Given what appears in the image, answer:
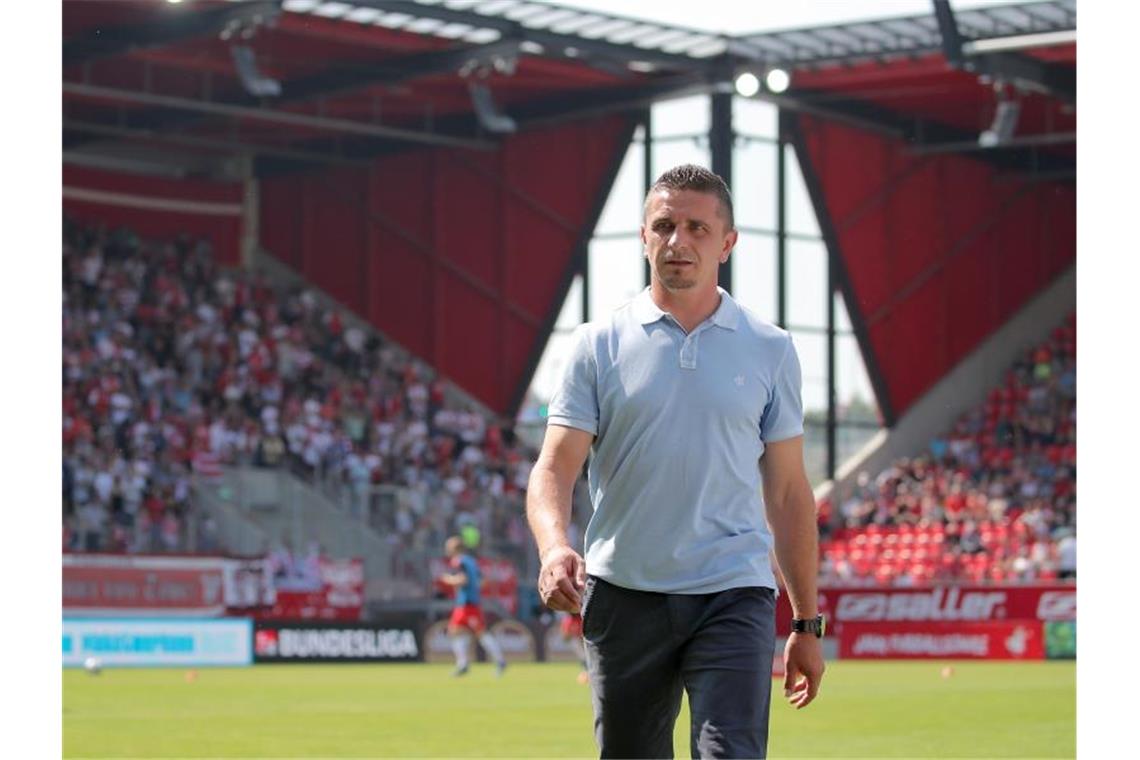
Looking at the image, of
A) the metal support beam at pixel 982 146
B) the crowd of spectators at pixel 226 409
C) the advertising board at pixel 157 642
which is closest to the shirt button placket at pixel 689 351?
the advertising board at pixel 157 642

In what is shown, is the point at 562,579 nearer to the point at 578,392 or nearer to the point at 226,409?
the point at 578,392

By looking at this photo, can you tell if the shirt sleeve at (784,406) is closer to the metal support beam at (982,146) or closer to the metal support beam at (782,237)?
the metal support beam at (982,146)

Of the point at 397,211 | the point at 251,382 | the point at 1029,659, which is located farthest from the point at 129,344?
the point at 1029,659

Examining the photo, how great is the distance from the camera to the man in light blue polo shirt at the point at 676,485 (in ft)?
23.9

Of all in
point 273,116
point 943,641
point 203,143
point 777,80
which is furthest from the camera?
point 203,143

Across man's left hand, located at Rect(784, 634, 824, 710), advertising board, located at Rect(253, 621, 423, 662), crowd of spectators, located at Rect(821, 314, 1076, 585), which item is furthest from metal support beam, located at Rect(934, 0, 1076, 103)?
man's left hand, located at Rect(784, 634, 824, 710)

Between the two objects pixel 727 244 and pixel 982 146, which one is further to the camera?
pixel 982 146

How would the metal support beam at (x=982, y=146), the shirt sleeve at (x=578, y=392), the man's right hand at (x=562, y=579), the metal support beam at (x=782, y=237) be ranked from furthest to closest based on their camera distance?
the metal support beam at (x=982, y=146), the metal support beam at (x=782, y=237), the shirt sleeve at (x=578, y=392), the man's right hand at (x=562, y=579)

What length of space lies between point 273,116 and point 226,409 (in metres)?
6.07

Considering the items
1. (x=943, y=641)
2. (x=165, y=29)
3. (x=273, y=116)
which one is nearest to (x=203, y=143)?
(x=273, y=116)

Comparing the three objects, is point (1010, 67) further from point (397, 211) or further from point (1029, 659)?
point (397, 211)

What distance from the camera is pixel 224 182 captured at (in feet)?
170

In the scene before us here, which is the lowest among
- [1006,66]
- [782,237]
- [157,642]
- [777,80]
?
[157,642]

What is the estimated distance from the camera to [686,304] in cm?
739
